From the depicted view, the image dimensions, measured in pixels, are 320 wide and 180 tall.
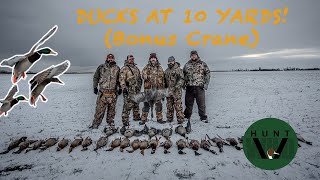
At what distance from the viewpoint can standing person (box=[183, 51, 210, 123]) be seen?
25.7 ft

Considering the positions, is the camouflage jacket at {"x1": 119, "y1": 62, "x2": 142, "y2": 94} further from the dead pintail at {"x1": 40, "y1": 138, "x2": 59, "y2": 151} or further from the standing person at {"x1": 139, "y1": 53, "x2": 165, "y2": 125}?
the dead pintail at {"x1": 40, "y1": 138, "x2": 59, "y2": 151}

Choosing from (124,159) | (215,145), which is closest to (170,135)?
(215,145)

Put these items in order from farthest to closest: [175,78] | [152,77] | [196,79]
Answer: [196,79] < [175,78] < [152,77]

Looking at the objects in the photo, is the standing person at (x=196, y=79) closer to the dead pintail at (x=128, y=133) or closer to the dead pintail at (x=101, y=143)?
the dead pintail at (x=128, y=133)

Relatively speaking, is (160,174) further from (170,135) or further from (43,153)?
(43,153)

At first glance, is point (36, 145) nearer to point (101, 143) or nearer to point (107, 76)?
point (101, 143)

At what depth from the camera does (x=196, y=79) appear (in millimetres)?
7836

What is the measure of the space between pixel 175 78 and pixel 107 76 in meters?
2.16

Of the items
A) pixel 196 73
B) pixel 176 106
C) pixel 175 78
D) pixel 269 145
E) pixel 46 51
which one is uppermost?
pixel 46 51

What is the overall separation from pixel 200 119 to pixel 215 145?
2508 millimetres

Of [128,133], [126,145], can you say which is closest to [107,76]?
[128,133]

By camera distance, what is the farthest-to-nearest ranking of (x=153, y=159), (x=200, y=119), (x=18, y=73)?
(x=200, y=119) < (x=153, y=159) < (x=18, y=73)

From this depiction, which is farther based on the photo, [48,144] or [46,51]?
[48,144]

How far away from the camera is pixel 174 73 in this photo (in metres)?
7.69
